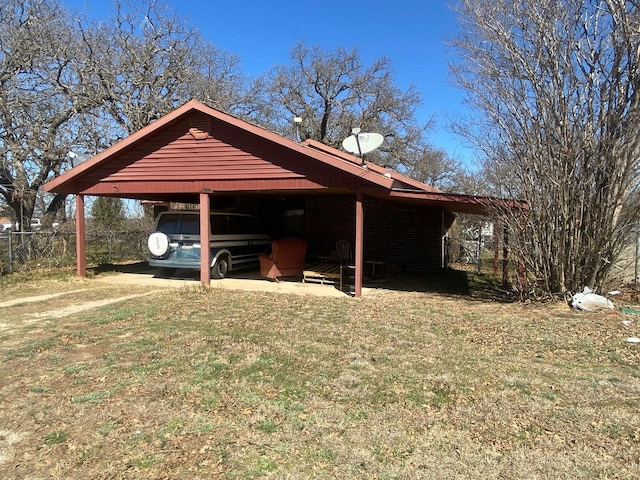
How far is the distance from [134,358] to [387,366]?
9.46 feet

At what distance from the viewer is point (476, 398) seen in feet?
13.1

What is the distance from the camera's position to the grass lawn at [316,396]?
117 inches

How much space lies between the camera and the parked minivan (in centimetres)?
1089

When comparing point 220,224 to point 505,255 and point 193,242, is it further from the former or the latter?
point 505,255

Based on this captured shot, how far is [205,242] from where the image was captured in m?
10.5

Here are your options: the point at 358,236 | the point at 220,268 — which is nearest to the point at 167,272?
the point at 220,268

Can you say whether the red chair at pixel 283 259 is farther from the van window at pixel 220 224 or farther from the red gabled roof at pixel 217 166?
the red gabled roof at pixel 217 166

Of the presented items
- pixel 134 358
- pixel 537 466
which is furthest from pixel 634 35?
pixel 134 358

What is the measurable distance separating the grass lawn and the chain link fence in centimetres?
669

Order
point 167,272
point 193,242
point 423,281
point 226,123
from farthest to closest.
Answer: point 167,272, point 423,281, point 193,242, point 226,123

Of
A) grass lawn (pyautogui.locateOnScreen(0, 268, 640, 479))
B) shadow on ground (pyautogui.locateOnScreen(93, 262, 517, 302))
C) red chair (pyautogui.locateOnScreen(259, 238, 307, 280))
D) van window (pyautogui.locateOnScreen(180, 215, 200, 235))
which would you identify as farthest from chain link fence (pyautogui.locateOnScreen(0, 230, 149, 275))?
red chair (pyautogui.locateOnScreen(259, 238, 307, 280))

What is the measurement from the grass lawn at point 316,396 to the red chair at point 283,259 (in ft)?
13.4

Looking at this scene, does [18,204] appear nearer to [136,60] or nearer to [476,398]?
[136,60]

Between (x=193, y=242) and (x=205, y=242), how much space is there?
1.94 feet
